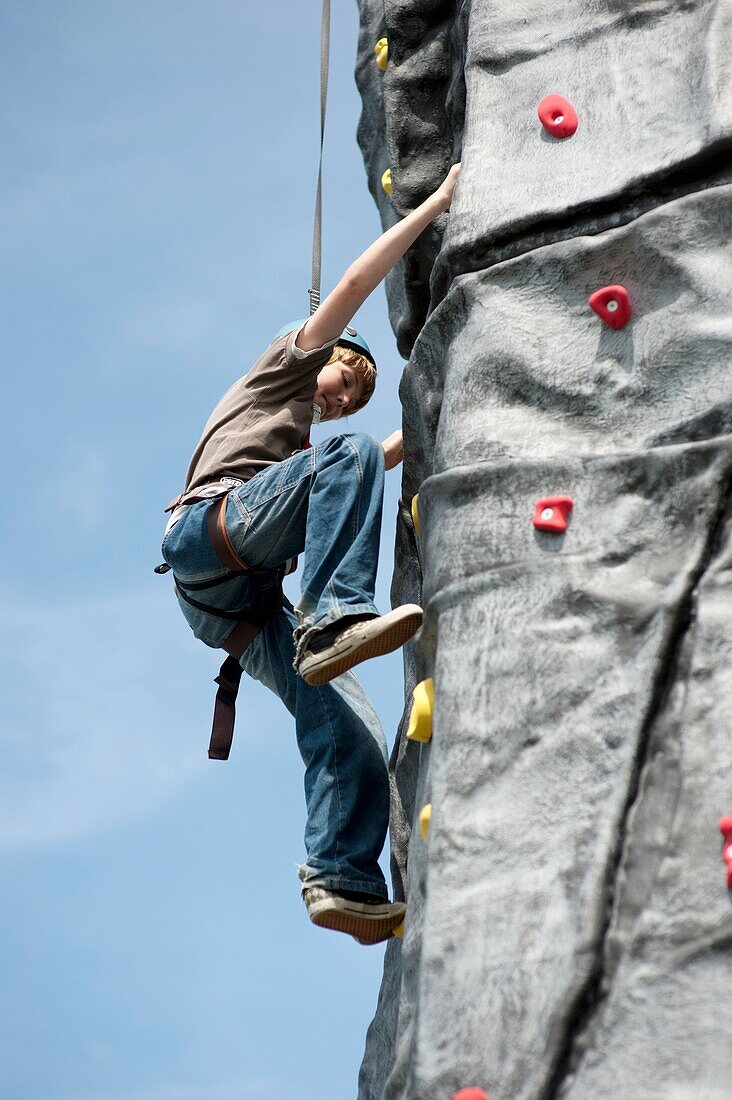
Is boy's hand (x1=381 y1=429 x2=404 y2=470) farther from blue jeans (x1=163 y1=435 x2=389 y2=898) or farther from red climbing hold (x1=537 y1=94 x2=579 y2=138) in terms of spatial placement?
red climbing hold (x1=537 y1=94 x2=579 y2=138)

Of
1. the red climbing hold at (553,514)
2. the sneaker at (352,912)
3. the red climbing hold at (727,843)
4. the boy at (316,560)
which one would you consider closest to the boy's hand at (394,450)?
the boy at (316,560)

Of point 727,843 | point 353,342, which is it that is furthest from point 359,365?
point 727,843

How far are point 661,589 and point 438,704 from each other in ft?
2.15

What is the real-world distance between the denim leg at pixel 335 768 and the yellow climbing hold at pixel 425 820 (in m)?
0.55

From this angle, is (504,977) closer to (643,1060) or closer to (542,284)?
(643,1060)

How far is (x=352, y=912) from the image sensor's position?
14.4ft

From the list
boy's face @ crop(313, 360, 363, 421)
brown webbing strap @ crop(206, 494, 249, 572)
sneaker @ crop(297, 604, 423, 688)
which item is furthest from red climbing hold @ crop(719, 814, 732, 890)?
boy's face @ crop(313, 360, 363, 421)

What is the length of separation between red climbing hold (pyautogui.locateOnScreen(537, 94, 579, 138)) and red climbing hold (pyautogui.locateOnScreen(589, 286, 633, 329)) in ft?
2.14

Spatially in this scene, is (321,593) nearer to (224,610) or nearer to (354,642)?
(354,642)

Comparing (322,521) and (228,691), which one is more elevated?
(322,521)

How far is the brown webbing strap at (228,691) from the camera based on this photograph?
16.2ft

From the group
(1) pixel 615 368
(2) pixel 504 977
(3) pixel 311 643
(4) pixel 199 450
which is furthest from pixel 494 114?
(2) pixel 504 977

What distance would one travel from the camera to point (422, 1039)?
3.52 m

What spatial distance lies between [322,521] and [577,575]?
2.92 ft
